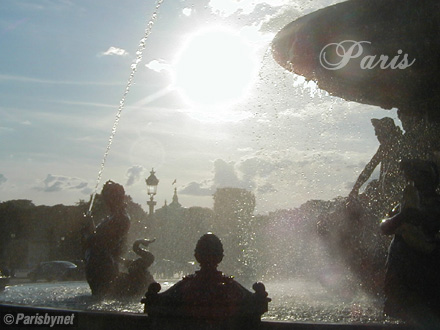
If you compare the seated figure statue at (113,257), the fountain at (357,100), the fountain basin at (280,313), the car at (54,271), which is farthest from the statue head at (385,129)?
the car at (54,271)

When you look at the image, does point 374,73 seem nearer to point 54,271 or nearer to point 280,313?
point 280,313

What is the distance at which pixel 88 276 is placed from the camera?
22.5 ft

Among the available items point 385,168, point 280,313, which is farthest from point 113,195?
point 385,168

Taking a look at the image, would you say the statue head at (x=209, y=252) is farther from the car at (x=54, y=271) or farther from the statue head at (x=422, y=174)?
the car at (x=54, y=271)

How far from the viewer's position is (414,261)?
3986 millimetres

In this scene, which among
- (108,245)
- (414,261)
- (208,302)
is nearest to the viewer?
(208,302)

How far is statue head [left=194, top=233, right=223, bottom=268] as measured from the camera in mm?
3584

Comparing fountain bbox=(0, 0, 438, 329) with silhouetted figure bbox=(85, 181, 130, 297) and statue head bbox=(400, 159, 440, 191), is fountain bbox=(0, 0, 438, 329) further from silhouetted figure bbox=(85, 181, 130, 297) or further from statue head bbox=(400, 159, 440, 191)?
statue head bbox=(400, 159, 440, 191)

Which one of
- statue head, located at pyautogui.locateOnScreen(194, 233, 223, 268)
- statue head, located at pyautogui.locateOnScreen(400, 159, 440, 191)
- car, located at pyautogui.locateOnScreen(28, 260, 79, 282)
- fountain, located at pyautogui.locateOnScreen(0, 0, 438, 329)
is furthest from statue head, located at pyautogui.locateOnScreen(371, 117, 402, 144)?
car, located at pyautogui.locateOnScreen(28, 260, 79, 282)

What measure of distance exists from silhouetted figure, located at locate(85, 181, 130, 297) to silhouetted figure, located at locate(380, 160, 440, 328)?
3.69m

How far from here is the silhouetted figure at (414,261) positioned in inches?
155

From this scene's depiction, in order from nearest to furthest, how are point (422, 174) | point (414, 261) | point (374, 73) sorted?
point (414, 261) < point (422, 174) < point (374, 73)

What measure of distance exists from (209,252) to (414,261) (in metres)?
1.53

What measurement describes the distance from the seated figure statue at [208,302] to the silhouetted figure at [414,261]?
48.3 inches
